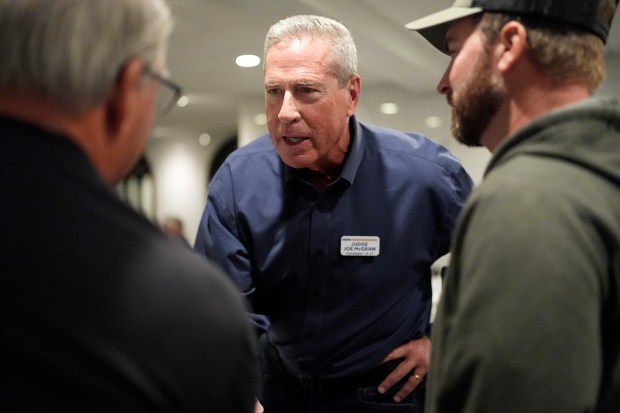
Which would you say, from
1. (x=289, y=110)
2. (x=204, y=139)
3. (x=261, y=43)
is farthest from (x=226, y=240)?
(x=204, y=139)

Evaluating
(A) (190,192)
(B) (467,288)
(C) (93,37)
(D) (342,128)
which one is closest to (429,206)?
(D) (342,128)

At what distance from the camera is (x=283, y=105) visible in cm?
176

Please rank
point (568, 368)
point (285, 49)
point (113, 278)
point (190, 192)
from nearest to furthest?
point (113, 278), point (568, 368), point (285, 49), point (190, 192)

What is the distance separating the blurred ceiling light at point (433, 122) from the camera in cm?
725

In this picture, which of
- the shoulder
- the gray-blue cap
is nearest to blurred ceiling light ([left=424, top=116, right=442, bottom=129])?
the shoulder

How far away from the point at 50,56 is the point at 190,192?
33.8 feet

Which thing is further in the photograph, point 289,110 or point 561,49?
point 289,110

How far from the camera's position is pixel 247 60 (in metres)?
6.14

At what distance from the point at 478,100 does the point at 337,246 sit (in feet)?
2.42

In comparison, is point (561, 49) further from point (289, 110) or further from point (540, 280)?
point (289, 110)

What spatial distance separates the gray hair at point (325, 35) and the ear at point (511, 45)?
2.51ft

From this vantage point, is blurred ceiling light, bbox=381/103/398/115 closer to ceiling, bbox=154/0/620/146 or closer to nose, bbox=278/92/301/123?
ceiling, bbox=154/0/620/146

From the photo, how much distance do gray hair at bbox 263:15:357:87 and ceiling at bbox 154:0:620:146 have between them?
2.55 meters

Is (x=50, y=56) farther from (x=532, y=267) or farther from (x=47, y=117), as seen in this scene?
(x=532, y=267)
